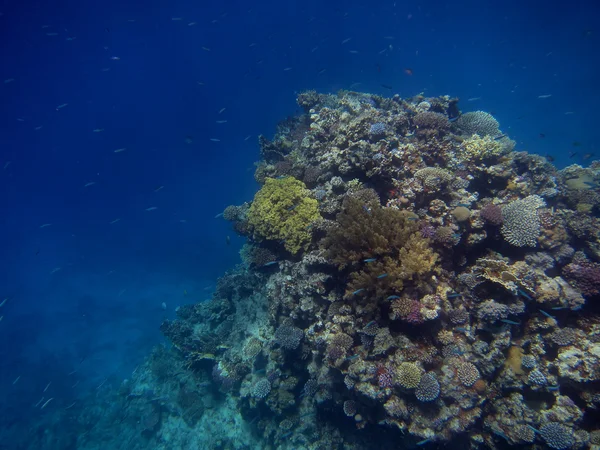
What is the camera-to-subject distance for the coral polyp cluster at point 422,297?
6.00 m

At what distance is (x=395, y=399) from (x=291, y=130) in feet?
51.6

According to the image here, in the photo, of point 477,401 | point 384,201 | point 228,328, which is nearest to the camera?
point 477,401

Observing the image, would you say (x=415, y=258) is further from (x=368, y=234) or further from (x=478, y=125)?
(x=478, y=125)

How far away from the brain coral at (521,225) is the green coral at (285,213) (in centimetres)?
536

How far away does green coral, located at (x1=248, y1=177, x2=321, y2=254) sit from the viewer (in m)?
9.61

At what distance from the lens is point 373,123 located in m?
11.0

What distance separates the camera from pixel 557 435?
539cm

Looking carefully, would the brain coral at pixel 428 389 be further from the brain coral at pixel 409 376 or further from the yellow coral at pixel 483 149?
the yellow coral at pixel 483 149

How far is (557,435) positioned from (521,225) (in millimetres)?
4632

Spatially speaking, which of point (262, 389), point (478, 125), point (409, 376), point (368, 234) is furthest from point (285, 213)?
point (478, 125)

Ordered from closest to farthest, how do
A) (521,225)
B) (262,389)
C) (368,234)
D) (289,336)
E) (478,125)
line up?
(368,234) → (521,225) → (289,336) → (262,389) → (478,125)

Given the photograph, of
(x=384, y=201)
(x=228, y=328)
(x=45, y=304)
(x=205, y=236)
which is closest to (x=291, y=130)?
(x=384, y=201)

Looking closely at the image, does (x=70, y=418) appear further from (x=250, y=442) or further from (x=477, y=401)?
(x=477, y=401)

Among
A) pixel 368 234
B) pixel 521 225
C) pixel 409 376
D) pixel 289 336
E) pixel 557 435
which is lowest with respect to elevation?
pixel 289 336
